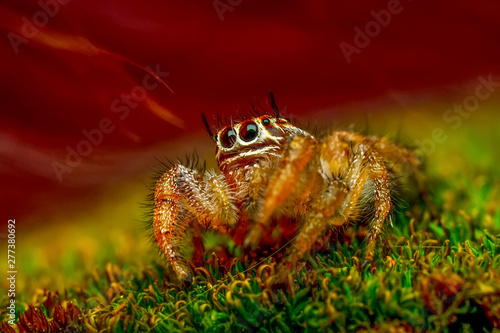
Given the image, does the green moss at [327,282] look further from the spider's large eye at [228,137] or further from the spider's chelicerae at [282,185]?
the spider's large eye at [228,137]

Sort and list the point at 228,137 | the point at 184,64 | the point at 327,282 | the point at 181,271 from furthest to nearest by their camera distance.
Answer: the point at 184,64 → the point at 228,137 → the point at 181,271 → the point at 327,282

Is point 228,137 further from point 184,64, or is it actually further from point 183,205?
point 184,64

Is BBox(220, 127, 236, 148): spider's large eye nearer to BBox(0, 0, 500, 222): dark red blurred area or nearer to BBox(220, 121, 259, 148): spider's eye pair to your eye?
BBox(220, 121, 259, 148): spider's eye pair

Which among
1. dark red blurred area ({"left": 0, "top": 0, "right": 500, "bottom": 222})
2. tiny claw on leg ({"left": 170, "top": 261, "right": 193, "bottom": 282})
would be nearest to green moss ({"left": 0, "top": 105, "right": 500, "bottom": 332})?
tiny claw on leg ({"left": 170, "top": 261, "right": 193, "bottom": 282})

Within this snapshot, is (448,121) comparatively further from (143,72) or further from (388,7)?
(143,72)

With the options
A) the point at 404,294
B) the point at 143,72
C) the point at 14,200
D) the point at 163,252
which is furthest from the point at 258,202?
the point at 14,200

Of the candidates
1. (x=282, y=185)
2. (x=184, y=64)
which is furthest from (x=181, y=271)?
(x=184, y=64)

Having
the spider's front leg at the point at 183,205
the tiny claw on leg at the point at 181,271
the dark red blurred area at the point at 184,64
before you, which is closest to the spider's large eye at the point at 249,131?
the spider's front leg at the point at 183,205
